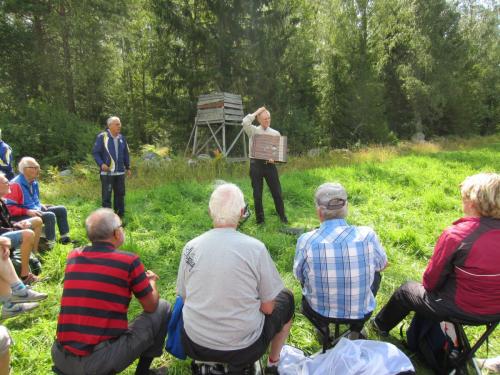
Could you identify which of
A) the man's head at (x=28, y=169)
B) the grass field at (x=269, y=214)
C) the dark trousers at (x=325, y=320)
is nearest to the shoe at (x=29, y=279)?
the grass field at (x=269, y=214)

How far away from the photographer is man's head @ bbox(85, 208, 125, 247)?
228cm

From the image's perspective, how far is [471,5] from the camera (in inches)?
1094

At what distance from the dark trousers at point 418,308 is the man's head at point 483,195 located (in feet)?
2.25

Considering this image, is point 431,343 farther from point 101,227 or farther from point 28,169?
point 28,169

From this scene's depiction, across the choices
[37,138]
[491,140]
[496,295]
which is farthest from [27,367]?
[491,140]

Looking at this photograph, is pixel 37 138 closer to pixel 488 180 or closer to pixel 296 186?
pixel 296 186

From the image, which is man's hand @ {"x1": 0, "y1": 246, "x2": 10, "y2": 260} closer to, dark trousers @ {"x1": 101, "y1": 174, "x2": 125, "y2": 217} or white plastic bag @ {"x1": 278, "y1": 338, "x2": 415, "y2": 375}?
dark trousers @ {"x1": 101, "y1": 174, "x2": 125, "y2": 217}

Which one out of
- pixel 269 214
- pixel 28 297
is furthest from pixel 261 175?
pixel 28 297

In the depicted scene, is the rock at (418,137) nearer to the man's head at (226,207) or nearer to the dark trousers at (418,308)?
the dark trousers at (418,308)

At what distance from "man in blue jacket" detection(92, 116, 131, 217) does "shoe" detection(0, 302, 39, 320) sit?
3064 mm

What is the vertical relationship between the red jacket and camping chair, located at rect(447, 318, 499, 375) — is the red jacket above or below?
above

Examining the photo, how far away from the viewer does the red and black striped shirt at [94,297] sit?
2129 millimetres

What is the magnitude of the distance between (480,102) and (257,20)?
76.6ft

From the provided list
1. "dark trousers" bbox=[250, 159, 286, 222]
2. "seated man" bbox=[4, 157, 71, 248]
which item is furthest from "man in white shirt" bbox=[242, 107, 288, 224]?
"seated man" bbox=[4, 157, 71, 248]
